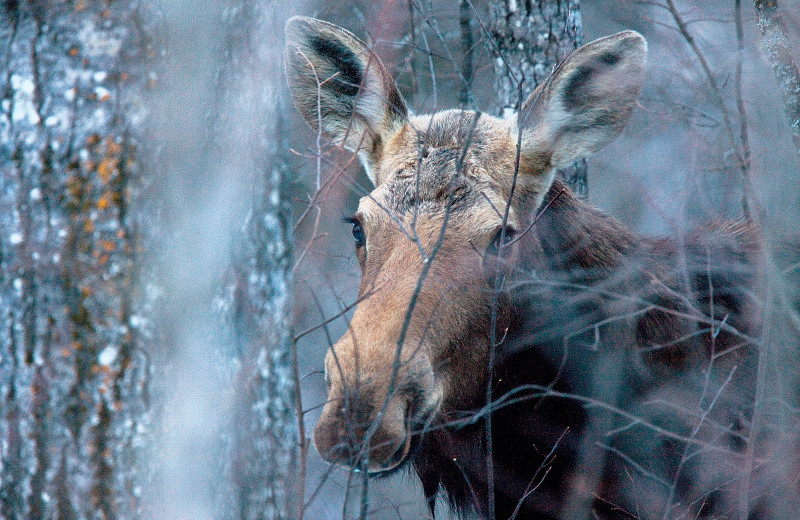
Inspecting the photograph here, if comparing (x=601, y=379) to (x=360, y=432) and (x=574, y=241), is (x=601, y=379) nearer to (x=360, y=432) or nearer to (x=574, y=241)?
(x=574, y=241)

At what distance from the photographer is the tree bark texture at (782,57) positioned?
3805mm

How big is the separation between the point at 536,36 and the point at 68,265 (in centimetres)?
338

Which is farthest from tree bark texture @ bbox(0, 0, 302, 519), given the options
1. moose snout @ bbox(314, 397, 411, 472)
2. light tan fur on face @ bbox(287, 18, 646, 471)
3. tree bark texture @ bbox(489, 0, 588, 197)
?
tree bark texture @ bbox(489, 0, 588, 197)

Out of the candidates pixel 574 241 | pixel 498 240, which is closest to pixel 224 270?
pixel 498 240

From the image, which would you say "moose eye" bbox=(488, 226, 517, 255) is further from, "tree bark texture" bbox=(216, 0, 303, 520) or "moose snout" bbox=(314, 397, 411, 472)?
"tree bark texture" bbox=(216, 0, 303, 520)

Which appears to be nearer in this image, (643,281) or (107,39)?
(107,39)

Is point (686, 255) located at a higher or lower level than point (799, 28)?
lower

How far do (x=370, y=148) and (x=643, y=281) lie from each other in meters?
1.72

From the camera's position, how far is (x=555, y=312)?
358 cm

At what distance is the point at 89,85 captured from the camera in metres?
3.39

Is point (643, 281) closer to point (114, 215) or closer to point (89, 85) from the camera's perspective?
point (114, 215)

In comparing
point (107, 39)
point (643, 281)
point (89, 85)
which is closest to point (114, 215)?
point (89, 85)

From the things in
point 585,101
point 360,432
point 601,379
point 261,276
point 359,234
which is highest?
point 585,101

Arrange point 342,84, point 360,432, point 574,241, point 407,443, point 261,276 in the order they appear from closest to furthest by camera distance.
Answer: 1. point 360,432
2. point 407,443
3. point 574,241
4. point 342,84
5. point 261,276
